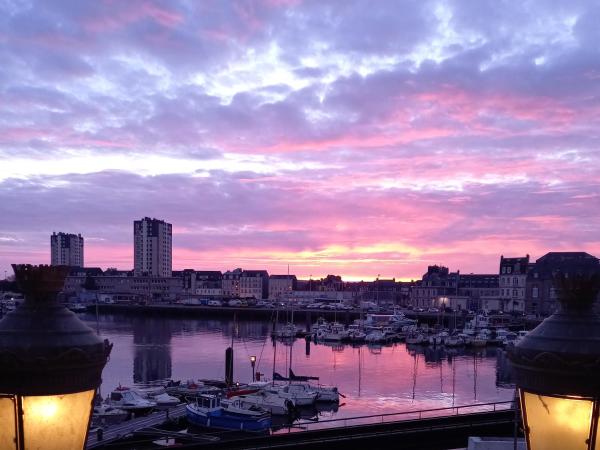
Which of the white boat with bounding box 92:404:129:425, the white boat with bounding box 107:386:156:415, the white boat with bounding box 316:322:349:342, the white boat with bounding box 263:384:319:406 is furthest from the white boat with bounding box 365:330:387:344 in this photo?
the white boat with bounding box 92:404:129:425

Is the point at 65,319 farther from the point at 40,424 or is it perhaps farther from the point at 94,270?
the point at 94,270

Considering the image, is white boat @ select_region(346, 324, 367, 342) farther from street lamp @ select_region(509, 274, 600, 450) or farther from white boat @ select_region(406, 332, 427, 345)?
street lamp @ select_region(509, 274, 600, 450)

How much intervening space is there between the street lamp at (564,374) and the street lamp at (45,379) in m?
1.70

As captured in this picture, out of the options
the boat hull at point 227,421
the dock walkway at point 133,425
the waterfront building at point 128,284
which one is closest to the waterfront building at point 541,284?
the boat hull at point 227,421

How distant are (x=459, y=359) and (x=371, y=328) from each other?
23950mm

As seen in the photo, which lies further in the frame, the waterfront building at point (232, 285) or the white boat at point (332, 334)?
the waterfront building at point (232, 285)

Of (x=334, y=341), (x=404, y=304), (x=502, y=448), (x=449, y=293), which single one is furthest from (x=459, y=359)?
(x=404, y=304)

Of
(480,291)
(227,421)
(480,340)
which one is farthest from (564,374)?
(480,291)

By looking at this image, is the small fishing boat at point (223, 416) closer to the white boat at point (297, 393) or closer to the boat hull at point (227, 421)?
the boat hull at point (227, 421)

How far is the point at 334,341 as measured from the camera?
7669cm

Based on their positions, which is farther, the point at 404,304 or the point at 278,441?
the point at 404,304

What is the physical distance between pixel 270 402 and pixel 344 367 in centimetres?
2097

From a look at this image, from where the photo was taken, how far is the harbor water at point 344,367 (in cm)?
4072

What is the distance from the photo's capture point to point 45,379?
2.40 m
